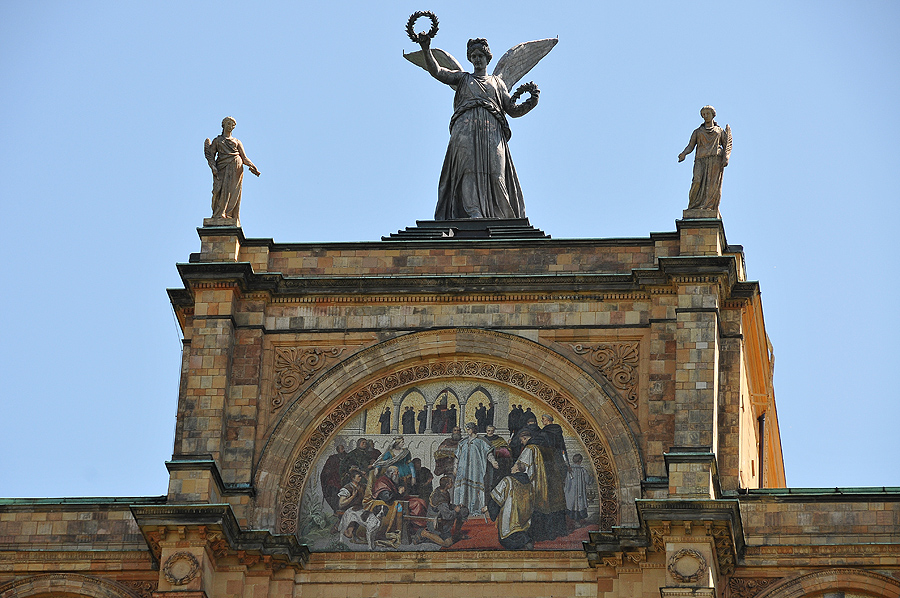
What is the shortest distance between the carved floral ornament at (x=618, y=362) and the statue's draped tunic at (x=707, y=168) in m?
2.62

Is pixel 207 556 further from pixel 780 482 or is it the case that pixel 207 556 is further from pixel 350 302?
pixel 780 482

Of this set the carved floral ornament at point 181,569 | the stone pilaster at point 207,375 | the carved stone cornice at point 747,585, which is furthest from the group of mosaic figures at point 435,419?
the carved stone cornice at point 747,585

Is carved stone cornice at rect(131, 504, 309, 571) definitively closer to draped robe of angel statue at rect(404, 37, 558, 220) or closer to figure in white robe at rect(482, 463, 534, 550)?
figure in white robe at rect(482, 463, 534, 550)

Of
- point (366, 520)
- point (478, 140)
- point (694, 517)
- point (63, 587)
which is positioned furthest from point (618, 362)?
point (63, 587)

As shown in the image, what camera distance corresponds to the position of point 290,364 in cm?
4078

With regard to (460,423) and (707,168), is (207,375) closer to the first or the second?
(460,423)

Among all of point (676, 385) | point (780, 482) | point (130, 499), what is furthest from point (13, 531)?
point (780, 482)

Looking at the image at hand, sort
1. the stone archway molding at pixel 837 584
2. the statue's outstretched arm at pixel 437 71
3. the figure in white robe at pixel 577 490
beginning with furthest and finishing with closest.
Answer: the statue's outstretched arm at pixel 437 71 < the figure in white robe at pixel 577 490 < the stone archway molding at pixel 837 584

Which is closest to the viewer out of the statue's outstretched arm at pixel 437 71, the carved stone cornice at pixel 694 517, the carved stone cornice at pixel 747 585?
the carved stone cornice at pixel 694 517

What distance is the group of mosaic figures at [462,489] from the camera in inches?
1555

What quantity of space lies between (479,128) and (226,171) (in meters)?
4.58

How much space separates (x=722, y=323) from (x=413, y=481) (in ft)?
17.6

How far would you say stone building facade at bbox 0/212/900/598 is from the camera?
126 feet

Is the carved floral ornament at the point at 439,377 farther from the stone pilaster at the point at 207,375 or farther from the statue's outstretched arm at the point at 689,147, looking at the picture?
the statue's outstretched arm at the point at 689,147
